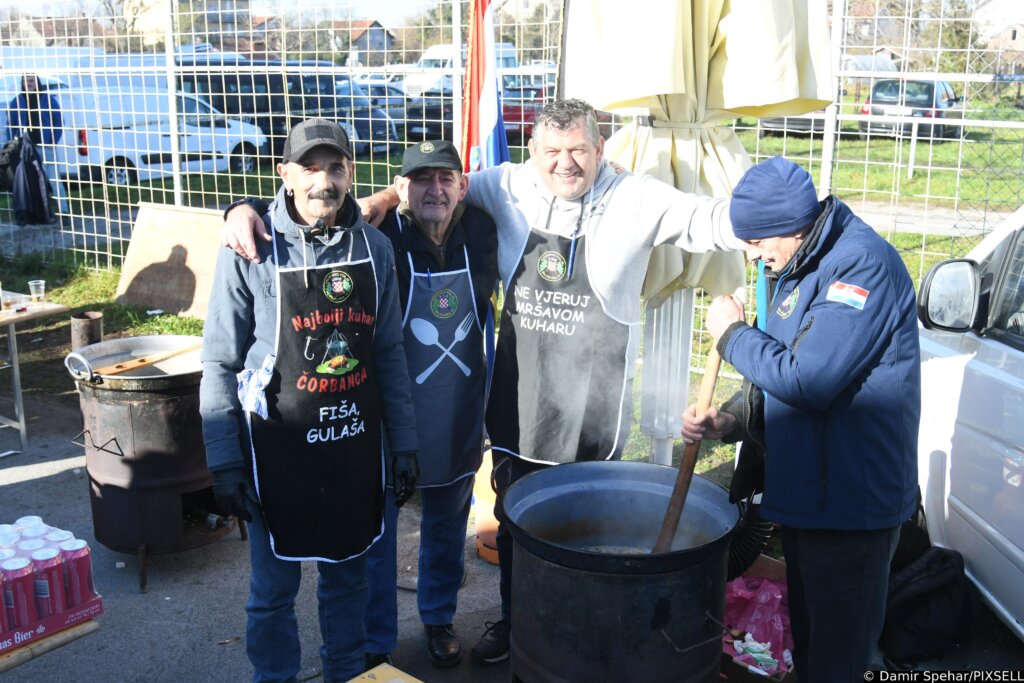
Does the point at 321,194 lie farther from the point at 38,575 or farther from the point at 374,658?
the point at 374,658

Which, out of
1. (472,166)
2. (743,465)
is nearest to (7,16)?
(472,166)

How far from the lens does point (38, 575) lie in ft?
9.77

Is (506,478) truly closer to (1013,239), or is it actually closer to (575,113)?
(575,113)

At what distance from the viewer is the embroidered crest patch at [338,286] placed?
10.0 feet

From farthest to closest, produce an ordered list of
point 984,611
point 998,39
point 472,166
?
point 998,39 → point 472,166 → point 984,611

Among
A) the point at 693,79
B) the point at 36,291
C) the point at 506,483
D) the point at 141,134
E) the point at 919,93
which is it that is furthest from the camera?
the point at 919,93

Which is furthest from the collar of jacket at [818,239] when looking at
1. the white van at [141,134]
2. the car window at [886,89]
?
the car window at [886,89]

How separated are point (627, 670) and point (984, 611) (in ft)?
7.75

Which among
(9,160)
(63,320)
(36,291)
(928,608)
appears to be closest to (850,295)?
(928,608)

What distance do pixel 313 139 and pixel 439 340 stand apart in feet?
3.06

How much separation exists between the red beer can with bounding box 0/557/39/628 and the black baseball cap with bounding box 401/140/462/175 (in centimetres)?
181

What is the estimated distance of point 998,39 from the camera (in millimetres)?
6500

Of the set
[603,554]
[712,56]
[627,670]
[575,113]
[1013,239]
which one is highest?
[712,56]

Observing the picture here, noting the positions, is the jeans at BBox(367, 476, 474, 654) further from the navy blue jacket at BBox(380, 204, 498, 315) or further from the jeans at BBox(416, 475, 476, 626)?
the navy blue jacket at BBox(380, 204, 498, 315)
